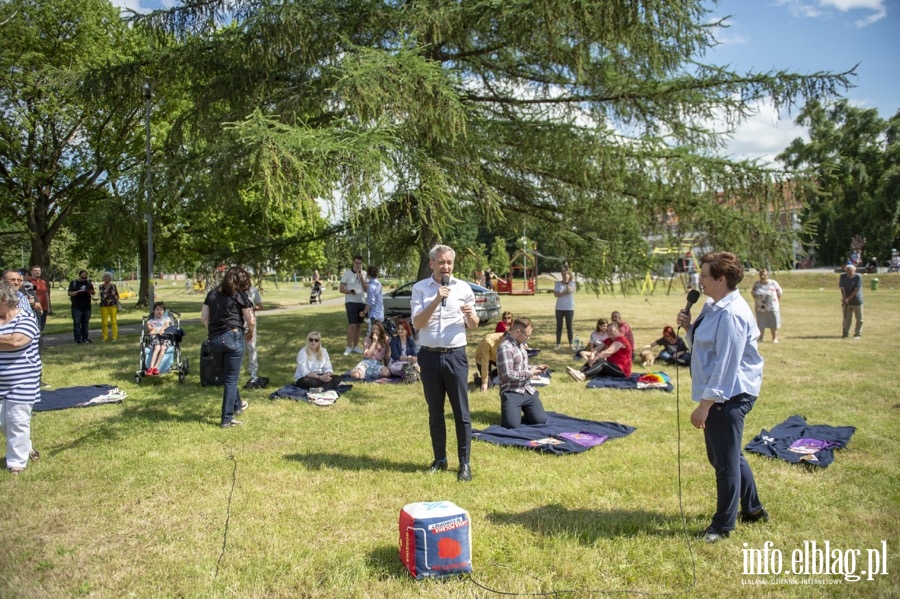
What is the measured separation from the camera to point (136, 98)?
12.4m

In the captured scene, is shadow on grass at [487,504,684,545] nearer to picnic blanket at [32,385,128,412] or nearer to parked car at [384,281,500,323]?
picnic blanket at [32,385,128,412]

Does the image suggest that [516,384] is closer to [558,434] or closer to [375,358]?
[558,434]

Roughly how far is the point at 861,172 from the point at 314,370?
2273 inches

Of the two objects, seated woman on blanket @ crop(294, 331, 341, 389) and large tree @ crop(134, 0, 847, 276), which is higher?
large tree @ crop(134, 0, 847, 276)

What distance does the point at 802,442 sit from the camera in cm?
600

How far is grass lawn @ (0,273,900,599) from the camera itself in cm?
357

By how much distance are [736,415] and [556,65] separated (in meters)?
9.62

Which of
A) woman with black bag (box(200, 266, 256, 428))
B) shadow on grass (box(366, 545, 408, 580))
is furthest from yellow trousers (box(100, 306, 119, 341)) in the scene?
shadow on grass (box(366, 545, 408, 580))

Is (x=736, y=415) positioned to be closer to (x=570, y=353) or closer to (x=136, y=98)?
(x=570, y=353)

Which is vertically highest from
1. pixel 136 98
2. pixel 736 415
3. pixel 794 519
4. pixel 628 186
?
pixel 136 98

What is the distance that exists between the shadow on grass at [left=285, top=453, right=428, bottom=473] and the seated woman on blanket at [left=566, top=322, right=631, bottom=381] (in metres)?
5.10

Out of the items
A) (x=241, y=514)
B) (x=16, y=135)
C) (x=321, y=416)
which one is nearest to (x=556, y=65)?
(x=321, y=416)

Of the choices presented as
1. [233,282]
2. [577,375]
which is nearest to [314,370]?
[233,282]

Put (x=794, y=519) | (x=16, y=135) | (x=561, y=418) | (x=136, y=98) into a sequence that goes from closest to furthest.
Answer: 1. (x=794, y=519)
2. (x=561, y=418)
3. (x=136, y=98)
4. (x=16, y=135)
